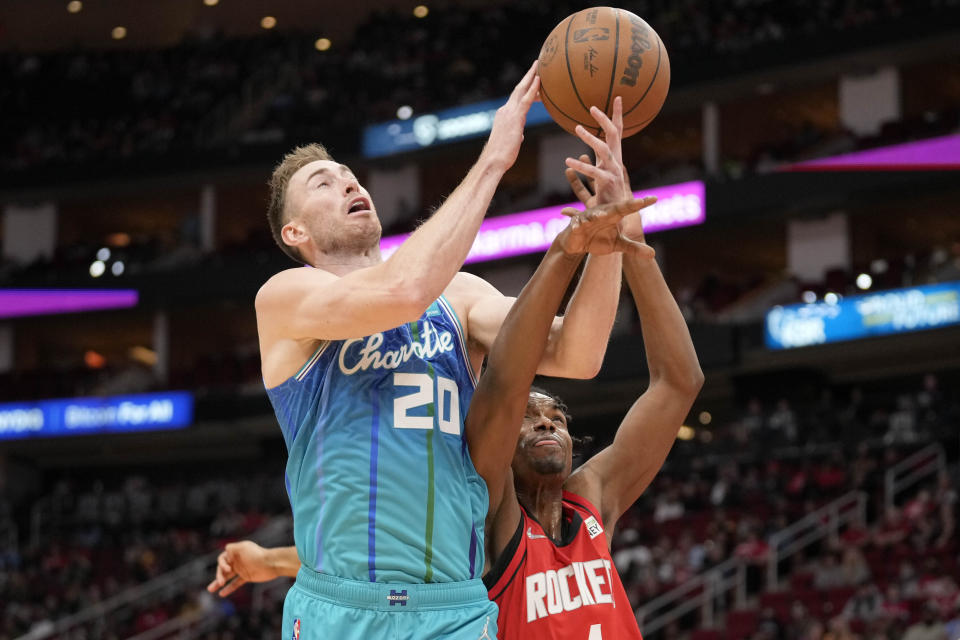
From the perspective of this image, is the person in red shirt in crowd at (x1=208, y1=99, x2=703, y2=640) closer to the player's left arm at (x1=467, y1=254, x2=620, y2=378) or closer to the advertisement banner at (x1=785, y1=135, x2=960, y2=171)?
the player's left arm at (x1=467, y1=254, x2=620, y2=378)

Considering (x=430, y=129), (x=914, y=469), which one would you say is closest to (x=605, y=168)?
(x=914, y=469)

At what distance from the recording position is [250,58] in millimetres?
32406

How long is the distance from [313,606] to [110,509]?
23.9 metres

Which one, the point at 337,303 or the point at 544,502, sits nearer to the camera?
the point at 337,303

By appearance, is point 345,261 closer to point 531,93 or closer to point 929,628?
point 531,93

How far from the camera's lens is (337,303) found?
293cm

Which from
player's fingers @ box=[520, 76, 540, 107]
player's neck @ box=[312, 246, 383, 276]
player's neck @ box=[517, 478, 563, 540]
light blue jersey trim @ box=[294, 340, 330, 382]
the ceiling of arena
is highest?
the ceiling of arena

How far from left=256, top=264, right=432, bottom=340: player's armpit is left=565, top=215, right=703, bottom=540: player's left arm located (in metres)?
1.11

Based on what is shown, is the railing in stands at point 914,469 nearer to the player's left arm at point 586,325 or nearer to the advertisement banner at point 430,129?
the advertisement banner at point 430,129

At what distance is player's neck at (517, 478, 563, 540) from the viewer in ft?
13.4

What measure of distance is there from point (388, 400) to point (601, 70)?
3.53 ft

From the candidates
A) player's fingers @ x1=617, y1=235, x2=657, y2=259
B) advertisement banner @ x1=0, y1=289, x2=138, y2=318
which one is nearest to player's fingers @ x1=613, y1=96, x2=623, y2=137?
player's fingers @ x1=617, y1=235, x2=657, y2=259

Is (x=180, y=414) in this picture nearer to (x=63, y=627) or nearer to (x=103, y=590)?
(x=103, y=590)

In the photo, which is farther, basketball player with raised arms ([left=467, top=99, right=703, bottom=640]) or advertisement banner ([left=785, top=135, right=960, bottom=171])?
advertisement banner ([left=785, top=135, right=960, bottom=171])
